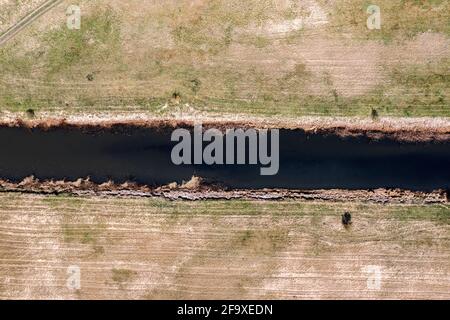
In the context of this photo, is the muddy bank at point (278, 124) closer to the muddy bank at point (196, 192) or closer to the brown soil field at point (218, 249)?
the muddy bank at point (196, 192)

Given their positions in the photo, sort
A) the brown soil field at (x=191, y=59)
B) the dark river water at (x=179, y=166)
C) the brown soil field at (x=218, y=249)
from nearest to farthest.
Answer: the brown soil field at (x=218, y=249)
the brown soil field at (x=191, y=59)
the dark river water at (x=179, y=166)

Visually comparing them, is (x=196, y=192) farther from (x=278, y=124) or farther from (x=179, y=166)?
(x=278, y=124)

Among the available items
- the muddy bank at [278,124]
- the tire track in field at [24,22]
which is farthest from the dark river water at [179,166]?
the tire track in field at [24,22]

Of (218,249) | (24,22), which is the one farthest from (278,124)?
(24,22)

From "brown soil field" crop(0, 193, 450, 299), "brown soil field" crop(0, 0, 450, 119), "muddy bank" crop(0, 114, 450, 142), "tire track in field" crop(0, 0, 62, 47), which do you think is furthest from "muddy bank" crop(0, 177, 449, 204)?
"tire track in field" crop(0, 0, 62, 47)

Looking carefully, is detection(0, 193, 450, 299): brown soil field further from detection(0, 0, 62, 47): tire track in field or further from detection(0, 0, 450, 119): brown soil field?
detection(0, 0, 62, 47): tire track in field

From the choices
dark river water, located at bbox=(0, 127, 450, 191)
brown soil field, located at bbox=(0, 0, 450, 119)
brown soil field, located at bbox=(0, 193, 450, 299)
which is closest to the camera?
brown soil field, located at bbox=(0, 193, 450, 299)
